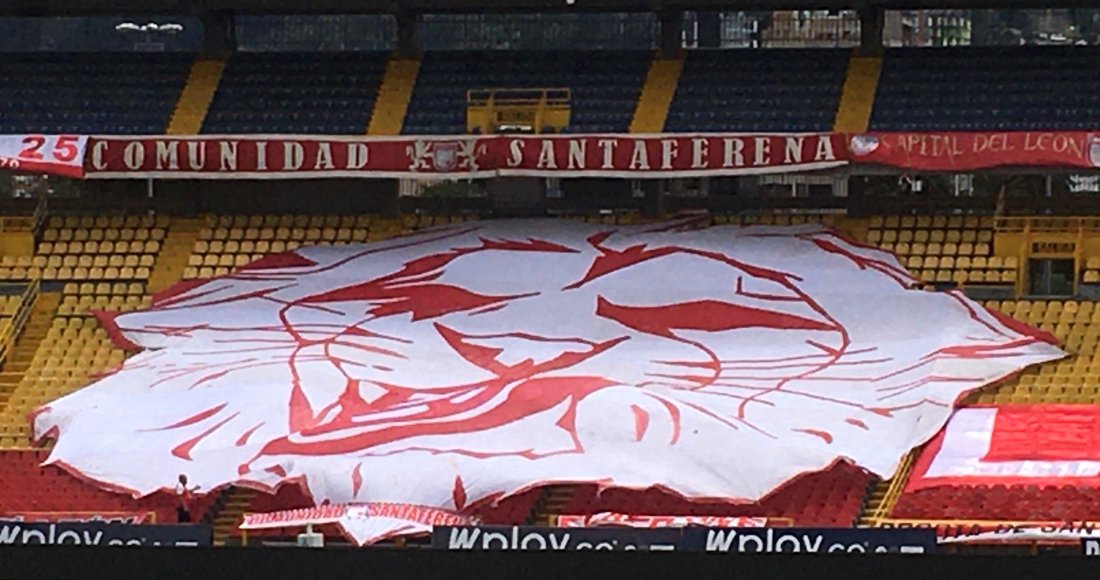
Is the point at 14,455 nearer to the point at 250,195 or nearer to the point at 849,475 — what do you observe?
the point at 250,195

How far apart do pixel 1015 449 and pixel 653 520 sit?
13.1 feet

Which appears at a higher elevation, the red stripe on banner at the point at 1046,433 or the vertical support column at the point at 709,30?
the vertical support column at the point at 709,30

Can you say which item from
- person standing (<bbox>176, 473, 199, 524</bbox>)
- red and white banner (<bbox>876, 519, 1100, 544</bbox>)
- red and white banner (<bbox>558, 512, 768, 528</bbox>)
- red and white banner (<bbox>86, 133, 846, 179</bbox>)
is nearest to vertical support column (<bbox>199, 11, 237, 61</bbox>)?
red and white banner (<bbox>86, 133, 846, 179</bbox>)

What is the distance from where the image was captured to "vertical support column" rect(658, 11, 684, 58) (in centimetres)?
3331

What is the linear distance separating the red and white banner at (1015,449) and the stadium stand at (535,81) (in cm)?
724

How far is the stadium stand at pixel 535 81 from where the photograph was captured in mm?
32438

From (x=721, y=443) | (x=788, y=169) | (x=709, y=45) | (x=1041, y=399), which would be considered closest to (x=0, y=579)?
(x=721, y=443)

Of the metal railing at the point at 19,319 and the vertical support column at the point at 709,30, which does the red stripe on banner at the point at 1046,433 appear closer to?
the vertical support column at the point at 709,30

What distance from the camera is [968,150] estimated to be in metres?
30.4

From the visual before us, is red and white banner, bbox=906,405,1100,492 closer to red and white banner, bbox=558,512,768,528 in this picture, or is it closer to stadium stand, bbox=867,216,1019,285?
red and white banner, bbox=558,512,768,528

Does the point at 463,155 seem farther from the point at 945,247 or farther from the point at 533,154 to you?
the point at 945,247

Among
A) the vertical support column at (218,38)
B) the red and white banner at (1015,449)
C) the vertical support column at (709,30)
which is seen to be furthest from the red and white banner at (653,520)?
the vertical support column at (218,38)

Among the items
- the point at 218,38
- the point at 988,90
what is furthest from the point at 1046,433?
the point at 218,38

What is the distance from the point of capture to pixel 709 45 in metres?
33.3
